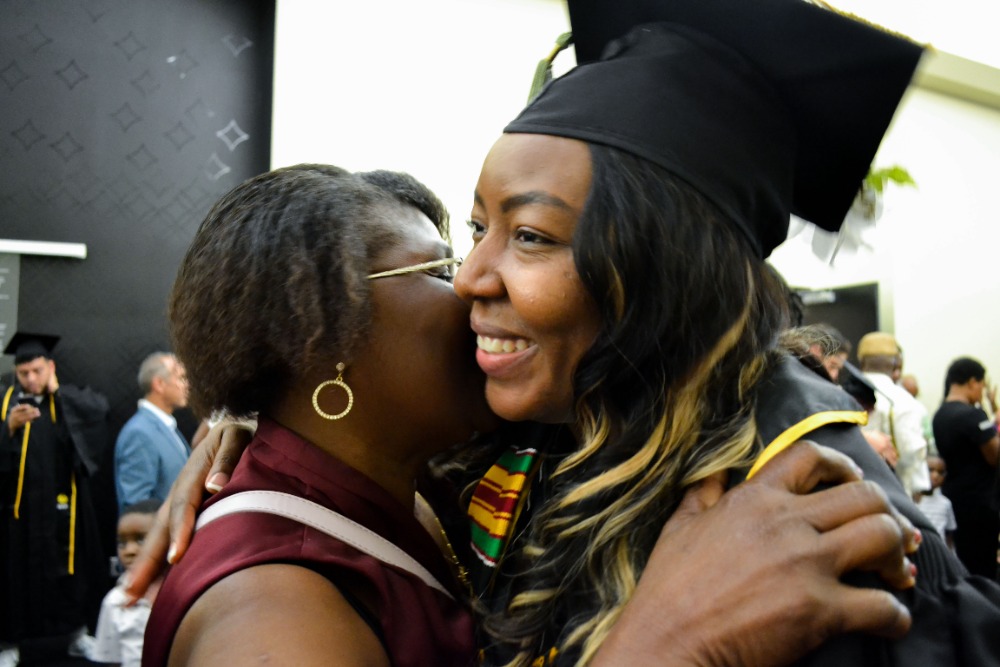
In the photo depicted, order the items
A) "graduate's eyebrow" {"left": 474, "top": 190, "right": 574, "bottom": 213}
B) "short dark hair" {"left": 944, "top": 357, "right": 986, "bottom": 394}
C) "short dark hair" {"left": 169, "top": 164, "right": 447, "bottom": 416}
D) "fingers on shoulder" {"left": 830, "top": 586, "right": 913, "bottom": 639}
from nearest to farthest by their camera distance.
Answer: "fingers on shoulder" {"left": 830, "top": 586, "right": 913, "bottom": 639} < "graduate's eyebrow" {"left": 474, "top": 190, "right": 574, "bottom": 213} < "short dark hair" {"left": 169, "top": 164, "right": 447, "bottom": 416} < "short dark hair" {"left": 944, "top": 357, "right": 986, "bottom": 394}

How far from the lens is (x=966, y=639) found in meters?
1.19

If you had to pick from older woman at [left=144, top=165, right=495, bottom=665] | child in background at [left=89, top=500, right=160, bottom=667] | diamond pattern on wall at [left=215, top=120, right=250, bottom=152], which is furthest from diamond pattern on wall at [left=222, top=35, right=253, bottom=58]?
older woman at [left=144, top=165, right=495, bottom=665]

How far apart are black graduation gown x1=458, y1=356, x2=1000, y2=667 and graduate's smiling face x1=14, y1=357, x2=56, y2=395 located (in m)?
5.39

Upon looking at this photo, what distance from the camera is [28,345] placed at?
594 cm

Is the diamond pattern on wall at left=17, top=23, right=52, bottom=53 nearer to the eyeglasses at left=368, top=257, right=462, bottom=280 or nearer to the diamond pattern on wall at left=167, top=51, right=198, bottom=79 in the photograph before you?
the diamond pattern on wall at left=167, top=51, right=198, bottom=79

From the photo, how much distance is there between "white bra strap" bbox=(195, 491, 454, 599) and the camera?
5.40 feet

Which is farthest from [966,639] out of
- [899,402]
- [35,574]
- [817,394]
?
[35,574]

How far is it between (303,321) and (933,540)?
3.78 ft

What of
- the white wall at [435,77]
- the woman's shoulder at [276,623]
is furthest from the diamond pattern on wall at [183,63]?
the woman's shoulder at [276,623]

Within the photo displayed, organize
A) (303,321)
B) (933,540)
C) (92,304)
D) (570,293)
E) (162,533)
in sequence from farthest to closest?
(92,304), (162,533), (303,321), (570,293), (933,540)

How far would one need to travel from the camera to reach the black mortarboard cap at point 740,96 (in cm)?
150

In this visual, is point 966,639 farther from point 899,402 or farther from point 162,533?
point 899,402

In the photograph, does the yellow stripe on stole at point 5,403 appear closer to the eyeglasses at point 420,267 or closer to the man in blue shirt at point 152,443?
the man in blue shirt at point 152,443

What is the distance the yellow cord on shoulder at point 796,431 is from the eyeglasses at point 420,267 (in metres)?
0.80
